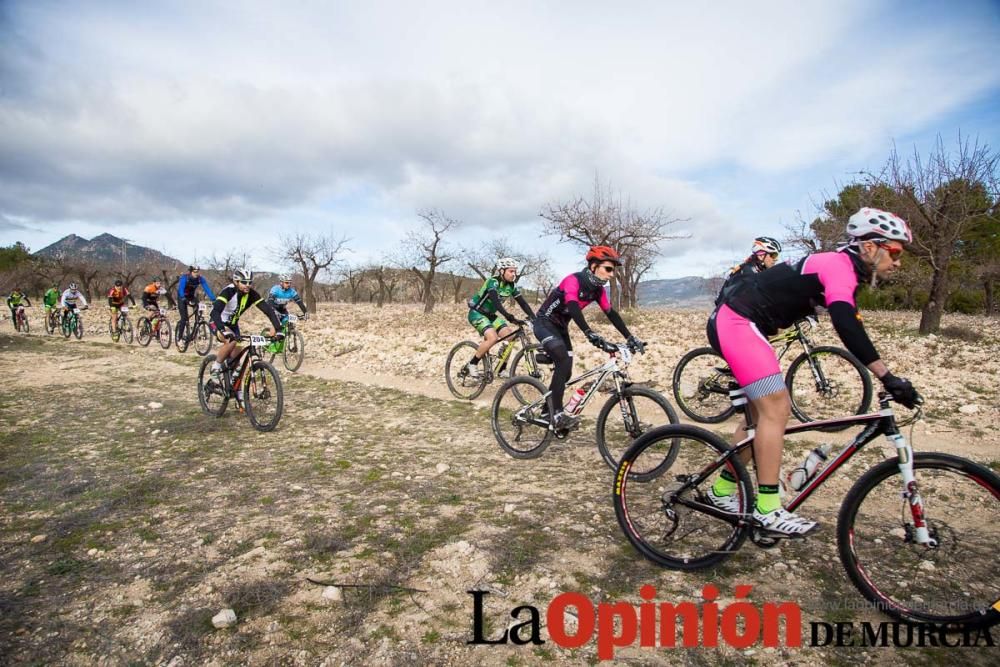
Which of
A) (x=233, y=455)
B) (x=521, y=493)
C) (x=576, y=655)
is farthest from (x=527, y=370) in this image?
(x=576, y=655)

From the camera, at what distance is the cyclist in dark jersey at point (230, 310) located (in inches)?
310

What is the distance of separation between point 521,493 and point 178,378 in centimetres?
1063

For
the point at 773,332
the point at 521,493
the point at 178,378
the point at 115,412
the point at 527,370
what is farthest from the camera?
the point at 178,378

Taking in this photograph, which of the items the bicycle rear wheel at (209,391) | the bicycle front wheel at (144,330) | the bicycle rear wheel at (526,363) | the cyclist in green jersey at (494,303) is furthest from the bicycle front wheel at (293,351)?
the bicycle front wheel at (144,330)

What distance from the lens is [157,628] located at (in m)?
2.89

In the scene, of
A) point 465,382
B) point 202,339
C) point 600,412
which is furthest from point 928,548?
point 202,339

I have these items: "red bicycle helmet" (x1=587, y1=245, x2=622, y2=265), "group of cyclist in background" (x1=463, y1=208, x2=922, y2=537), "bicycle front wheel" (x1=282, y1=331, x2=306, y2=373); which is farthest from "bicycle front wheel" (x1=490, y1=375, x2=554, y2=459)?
"bicycle front wheel" (x1=282, y1=331, x2=306, y2=373)

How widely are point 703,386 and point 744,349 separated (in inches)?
161

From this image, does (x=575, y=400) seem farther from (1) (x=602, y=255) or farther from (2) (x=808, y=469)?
(2) (x=808, y=469)

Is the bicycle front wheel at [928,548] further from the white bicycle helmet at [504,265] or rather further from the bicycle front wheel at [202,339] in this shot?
the bicycle front wheel at [202,339]

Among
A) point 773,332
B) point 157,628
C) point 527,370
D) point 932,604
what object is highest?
point 773,332

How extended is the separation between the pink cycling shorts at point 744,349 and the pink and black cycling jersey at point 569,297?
7.22 feet

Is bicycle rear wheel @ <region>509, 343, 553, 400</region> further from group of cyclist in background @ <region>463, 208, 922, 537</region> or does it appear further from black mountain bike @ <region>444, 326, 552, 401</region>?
group of cyclist in background @ <region>463, 208, 922, 537</region>

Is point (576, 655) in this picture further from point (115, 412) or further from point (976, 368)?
point (976, 368)
